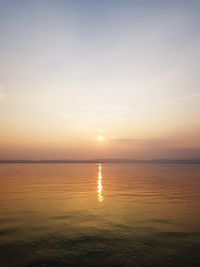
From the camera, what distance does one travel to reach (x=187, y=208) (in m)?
30.6

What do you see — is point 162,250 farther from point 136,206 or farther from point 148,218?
point 136,206

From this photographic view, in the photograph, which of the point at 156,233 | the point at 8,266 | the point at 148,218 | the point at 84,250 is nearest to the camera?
the point at 8,266

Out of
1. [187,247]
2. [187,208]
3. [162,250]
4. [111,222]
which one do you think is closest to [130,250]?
[162,250]

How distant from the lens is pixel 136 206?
103ft

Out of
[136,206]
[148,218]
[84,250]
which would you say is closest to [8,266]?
[84,250]

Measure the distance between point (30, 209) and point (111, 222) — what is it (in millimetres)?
11152

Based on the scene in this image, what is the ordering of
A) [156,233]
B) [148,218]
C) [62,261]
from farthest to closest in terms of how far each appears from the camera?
1. [148,218]
2. [156,233]
3. [62,261]

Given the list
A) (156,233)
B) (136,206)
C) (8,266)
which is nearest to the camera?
(8,266)

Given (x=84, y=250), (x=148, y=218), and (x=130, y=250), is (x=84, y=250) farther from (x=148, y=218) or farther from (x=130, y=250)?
(x=148, y=218)

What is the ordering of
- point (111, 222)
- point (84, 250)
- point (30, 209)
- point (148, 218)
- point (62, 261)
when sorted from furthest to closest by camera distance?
point (30, 209), point (148, 218), point (111, 222), point (84, 250), point (62, 261)

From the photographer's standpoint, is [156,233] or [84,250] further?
[156,233]

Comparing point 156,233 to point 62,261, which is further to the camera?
point 156,233

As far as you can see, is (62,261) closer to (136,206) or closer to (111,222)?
(111,222)

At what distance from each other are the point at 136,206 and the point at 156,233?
11846 mm
